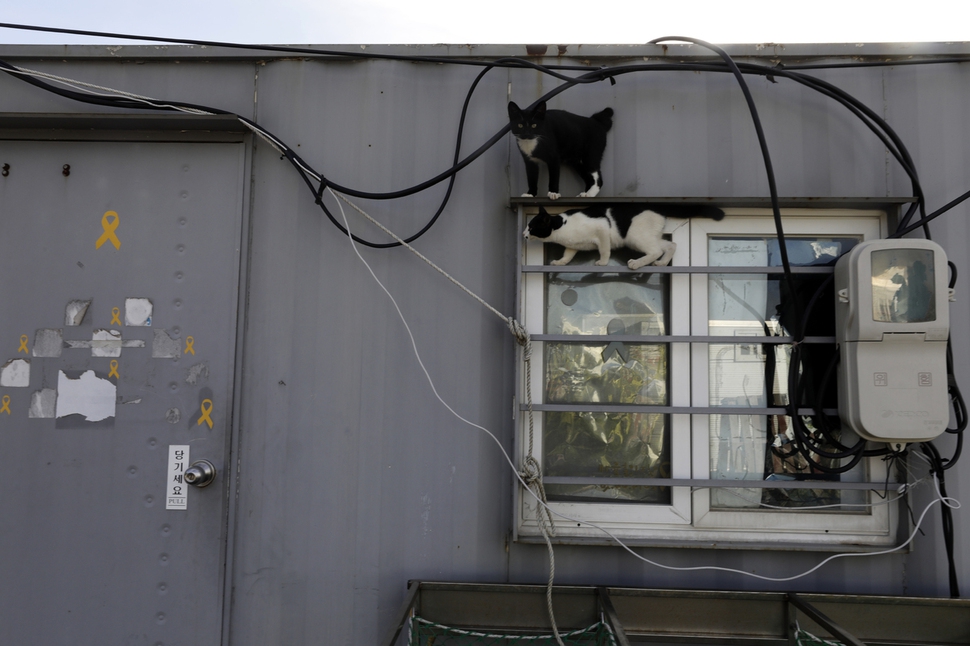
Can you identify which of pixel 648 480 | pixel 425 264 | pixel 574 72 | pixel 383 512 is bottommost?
pixel 383 512

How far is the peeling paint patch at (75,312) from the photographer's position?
6.48 feet

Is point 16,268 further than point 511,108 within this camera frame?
Yes

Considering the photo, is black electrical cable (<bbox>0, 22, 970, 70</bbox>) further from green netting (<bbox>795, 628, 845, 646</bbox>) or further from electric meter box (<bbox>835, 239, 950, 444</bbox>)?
green netting (<bbox>795, 628, 845, 646</bbox>)

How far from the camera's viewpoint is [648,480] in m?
1.81

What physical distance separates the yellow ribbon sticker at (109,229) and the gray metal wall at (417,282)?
0.44 metres

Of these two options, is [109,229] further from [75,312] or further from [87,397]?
[87,397]

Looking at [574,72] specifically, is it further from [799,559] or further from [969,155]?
[799,559]

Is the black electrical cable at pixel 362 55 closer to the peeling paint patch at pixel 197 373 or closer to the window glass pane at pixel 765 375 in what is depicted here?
the window glass pane at pixel 765 375

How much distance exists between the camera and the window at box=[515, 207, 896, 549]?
187 centimetres

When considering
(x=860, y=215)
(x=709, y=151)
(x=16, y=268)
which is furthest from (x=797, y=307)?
(x=16, y=268)

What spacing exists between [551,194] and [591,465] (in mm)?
974

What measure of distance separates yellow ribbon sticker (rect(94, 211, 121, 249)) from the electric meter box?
259cm

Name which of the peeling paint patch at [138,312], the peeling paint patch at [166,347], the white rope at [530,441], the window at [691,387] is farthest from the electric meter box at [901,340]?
the peeling paint patch at [138,312]

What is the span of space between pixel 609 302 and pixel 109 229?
1.87 meters
